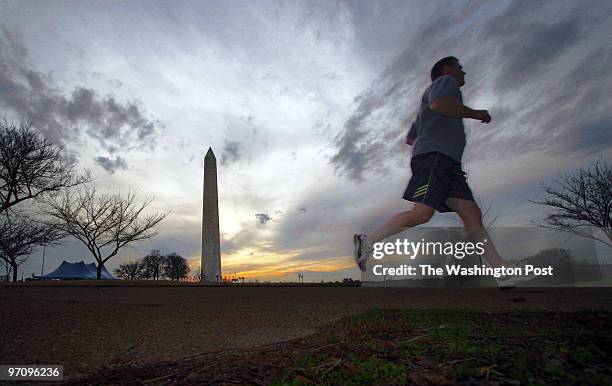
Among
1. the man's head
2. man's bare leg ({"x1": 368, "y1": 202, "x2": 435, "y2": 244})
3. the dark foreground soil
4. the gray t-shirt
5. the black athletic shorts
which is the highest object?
the man's head

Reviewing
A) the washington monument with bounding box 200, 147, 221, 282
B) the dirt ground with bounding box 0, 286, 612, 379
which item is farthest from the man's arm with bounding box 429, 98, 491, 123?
the washington monument with bounding box 200, 147, 221, 282

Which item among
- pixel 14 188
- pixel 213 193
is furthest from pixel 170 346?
pixel 213 193

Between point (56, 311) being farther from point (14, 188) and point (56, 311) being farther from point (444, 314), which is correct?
point (14, 188)

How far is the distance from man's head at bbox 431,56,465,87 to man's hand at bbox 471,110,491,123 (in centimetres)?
97

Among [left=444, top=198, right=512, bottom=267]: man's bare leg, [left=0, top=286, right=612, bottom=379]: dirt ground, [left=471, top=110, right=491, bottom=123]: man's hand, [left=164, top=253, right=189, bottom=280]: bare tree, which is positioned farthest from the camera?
[left=164, top=253, right=189, bottom=280]: bare tree

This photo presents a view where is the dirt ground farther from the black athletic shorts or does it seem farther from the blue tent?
the blue tent

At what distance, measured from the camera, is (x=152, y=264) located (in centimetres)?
5844

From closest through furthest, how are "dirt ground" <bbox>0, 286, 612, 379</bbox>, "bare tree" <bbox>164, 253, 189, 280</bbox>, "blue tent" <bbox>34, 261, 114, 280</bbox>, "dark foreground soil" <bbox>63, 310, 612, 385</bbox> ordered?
1. "dark foreground soil" <bbox>63, 310, 612, 385</bbox>
2. "dirt ground" <bbox>0, 286, 612, 379</bbox>
3. "blue tent" <bbox>34, 261, 114, 280</bbox>
4. "bare tree" <bbox>164, 253, 189, 280</bbox>

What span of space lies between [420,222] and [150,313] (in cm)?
327

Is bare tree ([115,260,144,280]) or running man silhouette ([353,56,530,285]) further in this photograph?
bare tree ([115,260,144,280])

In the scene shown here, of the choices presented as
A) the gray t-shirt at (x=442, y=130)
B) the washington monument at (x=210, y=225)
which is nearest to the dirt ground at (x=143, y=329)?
the gray t-shirt at (x=442, y=130)

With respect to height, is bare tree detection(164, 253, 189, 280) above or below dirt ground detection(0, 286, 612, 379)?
above

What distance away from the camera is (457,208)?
4.75 m

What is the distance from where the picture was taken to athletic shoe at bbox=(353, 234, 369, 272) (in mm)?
5199
